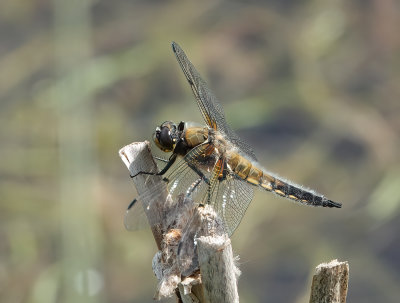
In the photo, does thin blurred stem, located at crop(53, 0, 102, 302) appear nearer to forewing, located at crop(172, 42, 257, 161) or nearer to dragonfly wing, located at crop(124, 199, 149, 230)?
forewing, located at crop(172, 42, 257, 161)

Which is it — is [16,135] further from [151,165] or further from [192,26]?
[151,165]

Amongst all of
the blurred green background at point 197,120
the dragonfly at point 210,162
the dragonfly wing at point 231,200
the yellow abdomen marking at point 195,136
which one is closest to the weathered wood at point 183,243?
the dragonfly at point 210,162

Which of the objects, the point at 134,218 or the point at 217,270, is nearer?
the point at 217,270

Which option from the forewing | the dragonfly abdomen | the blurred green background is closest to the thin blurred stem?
the blurred green background

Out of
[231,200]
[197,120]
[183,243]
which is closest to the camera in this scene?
[183,243]

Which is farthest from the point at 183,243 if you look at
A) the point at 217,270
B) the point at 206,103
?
the point at 206,103

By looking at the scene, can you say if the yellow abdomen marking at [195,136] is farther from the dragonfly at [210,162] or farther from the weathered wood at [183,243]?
the weathered wood at [183,243]

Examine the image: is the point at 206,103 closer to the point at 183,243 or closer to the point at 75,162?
the point at 183,243
